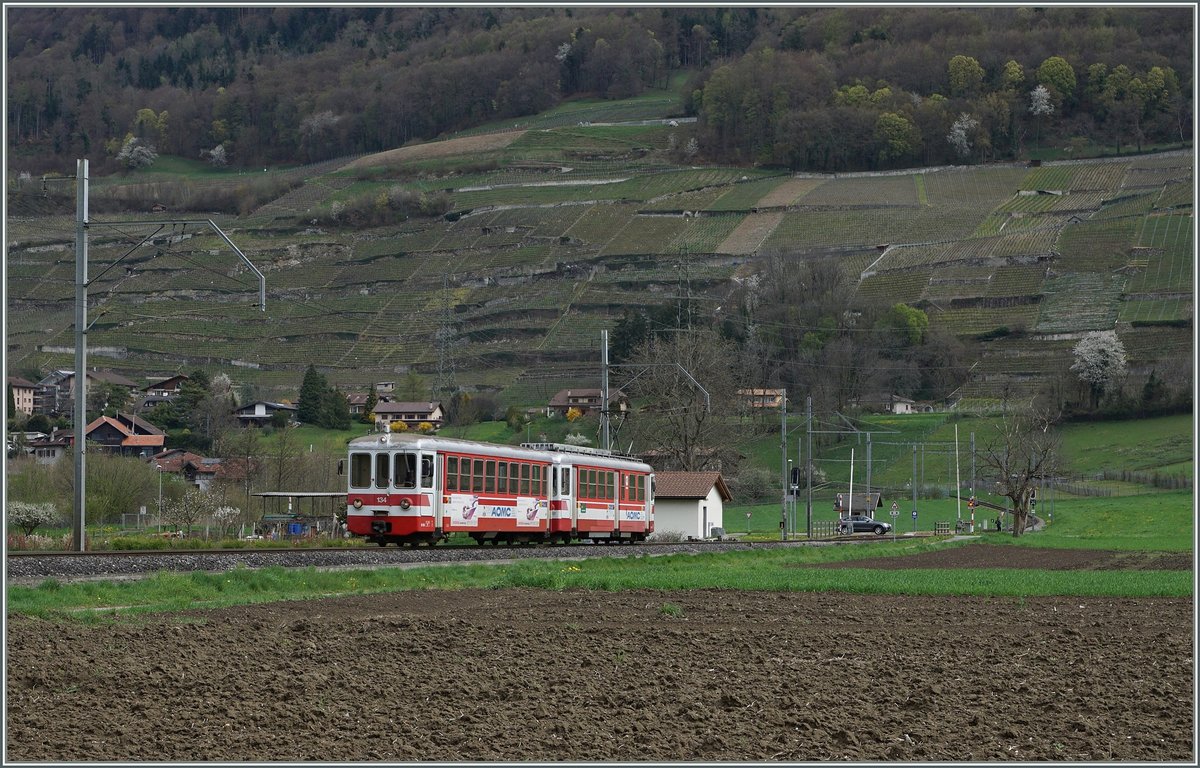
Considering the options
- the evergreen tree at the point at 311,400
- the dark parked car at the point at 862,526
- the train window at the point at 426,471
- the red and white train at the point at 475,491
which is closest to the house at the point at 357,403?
the evergreen tree at the point at 311,400

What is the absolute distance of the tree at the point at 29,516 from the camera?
149 feet

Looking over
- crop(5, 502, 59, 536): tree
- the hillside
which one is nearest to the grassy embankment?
crop(5, 502, 59, 536): tree

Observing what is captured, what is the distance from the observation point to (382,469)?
31719mm

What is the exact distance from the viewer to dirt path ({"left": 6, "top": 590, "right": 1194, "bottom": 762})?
957 centimetres

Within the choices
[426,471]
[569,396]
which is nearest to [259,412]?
[569,396]

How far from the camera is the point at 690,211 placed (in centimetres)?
17112

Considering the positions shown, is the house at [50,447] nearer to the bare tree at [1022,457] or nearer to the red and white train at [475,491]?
the bare tree at [1022,457]

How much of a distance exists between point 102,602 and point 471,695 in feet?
29.1

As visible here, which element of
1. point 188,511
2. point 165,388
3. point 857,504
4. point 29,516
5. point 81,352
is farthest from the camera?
point 165,388

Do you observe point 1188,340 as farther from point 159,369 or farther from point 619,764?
point 619,764

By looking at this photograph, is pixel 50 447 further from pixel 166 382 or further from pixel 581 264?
pixel 581 264

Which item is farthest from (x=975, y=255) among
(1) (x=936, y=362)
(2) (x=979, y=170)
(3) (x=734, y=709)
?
(3) (x=734, y=709)

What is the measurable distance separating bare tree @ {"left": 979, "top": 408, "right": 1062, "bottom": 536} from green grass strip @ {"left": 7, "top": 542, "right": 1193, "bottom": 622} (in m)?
31.3

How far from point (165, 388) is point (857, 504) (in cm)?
6125
